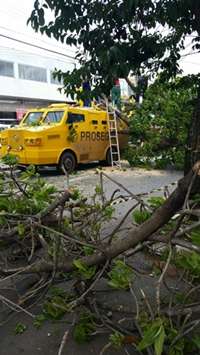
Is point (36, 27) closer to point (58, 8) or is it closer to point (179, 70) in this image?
point (58, 8)

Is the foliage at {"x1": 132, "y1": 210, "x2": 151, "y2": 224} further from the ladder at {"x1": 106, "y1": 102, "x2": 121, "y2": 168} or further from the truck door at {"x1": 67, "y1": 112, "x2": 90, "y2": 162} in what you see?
the ladder at {"x1": 106, "y1": 102, "x2": 121, "y2": 168}

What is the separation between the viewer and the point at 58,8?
4.14m

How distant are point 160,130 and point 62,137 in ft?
9.58

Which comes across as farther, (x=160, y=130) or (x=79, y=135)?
(x=79, y=135)

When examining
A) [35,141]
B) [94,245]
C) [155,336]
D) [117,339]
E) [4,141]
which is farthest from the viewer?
[4,141]

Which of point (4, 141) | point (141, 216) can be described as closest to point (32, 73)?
point (4, 141)

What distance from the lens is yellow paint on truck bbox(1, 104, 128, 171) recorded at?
12.2 meters

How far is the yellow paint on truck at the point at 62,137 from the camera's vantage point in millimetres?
12240

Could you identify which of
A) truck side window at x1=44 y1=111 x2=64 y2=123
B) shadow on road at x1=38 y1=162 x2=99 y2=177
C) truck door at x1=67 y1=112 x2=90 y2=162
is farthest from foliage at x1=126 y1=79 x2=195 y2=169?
truck side window at x1=44 y1=111 x2=64 y2=123

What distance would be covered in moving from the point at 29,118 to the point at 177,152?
189 inches

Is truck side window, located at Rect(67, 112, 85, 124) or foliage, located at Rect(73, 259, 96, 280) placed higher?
truck side window, located at Rect(67, 112, 85, 124)

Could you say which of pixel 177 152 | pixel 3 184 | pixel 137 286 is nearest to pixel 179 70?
pixel 3 184

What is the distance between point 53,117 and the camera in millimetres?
13109

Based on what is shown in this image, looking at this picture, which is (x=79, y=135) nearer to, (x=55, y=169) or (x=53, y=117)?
(x=53, y=117)
